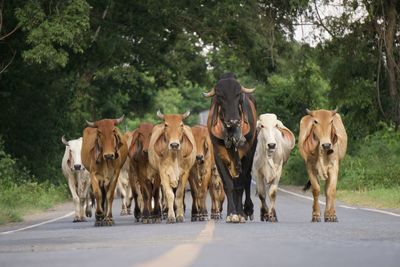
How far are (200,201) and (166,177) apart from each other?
2.46ft

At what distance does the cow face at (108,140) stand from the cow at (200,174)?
1485 mm

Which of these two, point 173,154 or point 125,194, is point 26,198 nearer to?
point 125,194

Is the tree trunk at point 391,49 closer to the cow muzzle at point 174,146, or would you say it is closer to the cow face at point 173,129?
the cow face at point 173,129

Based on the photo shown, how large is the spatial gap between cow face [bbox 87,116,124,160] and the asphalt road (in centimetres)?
517

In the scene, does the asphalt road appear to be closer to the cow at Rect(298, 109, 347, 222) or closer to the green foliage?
the cow at Rect(298, 109, 347, 222)

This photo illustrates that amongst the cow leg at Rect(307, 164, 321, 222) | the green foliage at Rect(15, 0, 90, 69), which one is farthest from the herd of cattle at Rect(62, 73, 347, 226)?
the green foliage at Rect(15, 0, 90, 69)

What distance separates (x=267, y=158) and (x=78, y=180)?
7.12 metres

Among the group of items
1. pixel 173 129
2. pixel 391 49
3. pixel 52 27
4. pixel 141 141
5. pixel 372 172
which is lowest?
pixel 372 172

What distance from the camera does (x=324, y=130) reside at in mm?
19922

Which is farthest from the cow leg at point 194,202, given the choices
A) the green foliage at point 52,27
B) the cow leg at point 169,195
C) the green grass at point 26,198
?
the green foliage at point 52,27

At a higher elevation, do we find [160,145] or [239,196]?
[160,145]

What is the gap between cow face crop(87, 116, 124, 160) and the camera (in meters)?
22.1

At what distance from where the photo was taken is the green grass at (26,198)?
94.3ft

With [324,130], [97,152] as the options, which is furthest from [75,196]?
[324,130]
